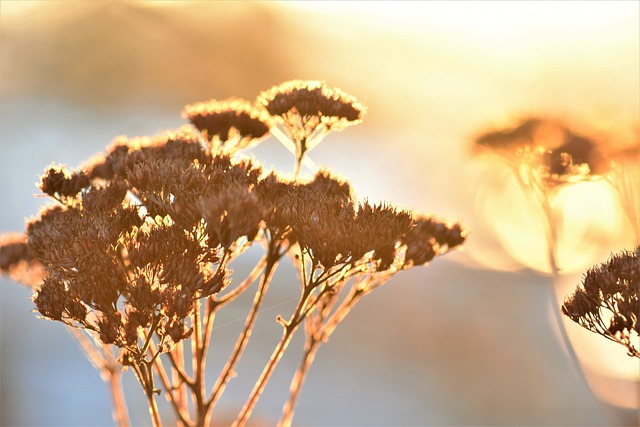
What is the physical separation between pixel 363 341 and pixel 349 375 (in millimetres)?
1876

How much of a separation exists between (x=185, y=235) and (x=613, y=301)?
284cm

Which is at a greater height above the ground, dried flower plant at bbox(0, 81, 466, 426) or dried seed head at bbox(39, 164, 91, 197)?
dried seed head at bbox(39, 164, 91, 197)

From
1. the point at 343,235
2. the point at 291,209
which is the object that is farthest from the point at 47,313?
the point at 343,235

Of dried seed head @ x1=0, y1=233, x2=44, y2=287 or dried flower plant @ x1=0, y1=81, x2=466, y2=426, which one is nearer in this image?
dried flower plant @ x1=0, y1=81, x2=466, y2=426

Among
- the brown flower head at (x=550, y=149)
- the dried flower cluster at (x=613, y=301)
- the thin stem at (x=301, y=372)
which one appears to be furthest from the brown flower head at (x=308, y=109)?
the brown flower head at (x=550, y=149)

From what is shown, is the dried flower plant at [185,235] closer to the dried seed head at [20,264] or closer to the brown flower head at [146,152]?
the brown flower head at [146,152]

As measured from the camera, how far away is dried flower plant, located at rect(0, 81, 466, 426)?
12.6 ft

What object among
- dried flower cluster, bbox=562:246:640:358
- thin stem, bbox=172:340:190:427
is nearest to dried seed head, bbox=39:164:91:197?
thin stem, bbox=172:340:190:427

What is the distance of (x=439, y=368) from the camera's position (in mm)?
29219

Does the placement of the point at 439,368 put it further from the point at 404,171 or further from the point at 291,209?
the point at 291,209

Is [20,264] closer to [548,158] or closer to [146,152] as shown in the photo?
[146,152]

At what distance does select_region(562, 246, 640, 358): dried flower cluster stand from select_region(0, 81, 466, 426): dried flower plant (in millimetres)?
1120

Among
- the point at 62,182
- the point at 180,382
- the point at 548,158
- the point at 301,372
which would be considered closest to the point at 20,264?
the point at 62,182

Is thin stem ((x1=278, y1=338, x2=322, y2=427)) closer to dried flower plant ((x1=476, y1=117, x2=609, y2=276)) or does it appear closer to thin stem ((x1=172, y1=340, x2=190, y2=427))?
thin stem ((x1=172, y1=340, x2=190, y2=427))
